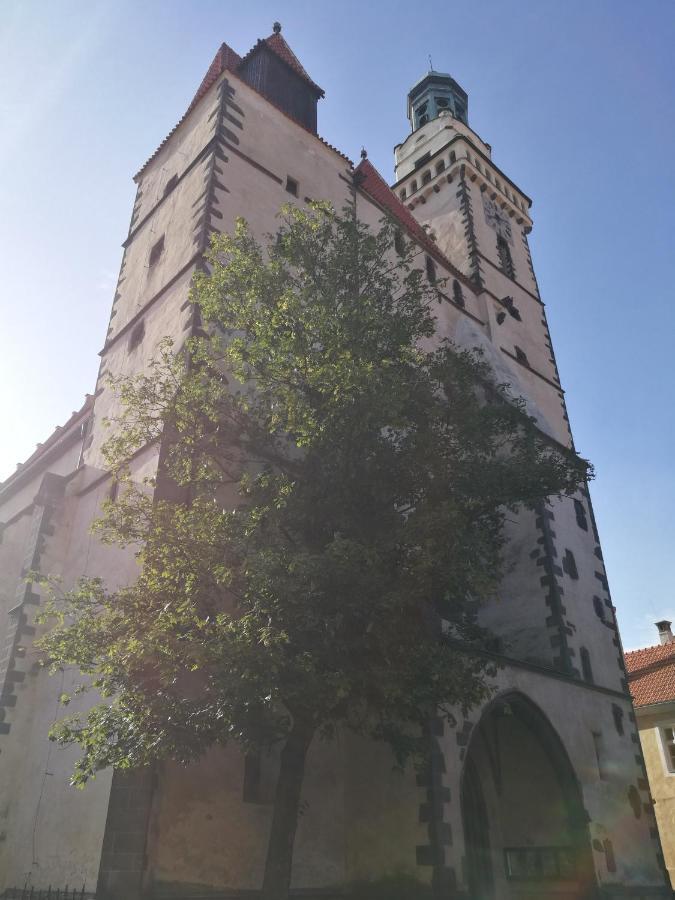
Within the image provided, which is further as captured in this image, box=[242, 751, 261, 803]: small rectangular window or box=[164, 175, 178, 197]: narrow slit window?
box=[164, 175, 178, 197]: narrow slit window

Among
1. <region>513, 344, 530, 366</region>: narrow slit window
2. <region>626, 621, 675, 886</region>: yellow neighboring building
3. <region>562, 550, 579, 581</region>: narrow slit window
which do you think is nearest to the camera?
<region>562, 550, 579, 581</region>: narrow slit window

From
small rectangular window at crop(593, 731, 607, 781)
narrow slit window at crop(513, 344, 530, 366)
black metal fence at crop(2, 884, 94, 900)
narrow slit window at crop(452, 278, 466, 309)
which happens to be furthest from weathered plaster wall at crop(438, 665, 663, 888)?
narrow slit window at crop(452, 278, 466, 309)

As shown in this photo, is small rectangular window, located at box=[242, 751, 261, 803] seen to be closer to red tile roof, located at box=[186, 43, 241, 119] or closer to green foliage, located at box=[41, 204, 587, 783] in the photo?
green foliage, located at box=[41, 204, 587, 783]

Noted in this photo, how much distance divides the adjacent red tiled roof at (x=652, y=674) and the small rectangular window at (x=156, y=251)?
63.8ft

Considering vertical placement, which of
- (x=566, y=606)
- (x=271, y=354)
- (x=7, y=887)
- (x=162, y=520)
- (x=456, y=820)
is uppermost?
(x=271, y=354)

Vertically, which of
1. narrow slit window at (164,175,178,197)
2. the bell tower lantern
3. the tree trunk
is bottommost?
the tree trunk

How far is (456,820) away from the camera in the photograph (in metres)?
10.7

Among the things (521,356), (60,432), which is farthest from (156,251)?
(521,356)

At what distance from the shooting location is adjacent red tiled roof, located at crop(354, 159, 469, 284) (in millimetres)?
21828

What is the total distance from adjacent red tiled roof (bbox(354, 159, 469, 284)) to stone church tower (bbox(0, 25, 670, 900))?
15 centimetres

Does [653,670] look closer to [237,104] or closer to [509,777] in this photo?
[509,777]

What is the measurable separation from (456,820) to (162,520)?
21.0 ft

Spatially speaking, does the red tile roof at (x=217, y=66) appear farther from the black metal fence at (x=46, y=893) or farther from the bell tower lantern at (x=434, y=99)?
the black metal fence at (x=46, y=893)

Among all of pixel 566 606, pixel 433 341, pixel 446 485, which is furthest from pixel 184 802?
pixel 433 341
